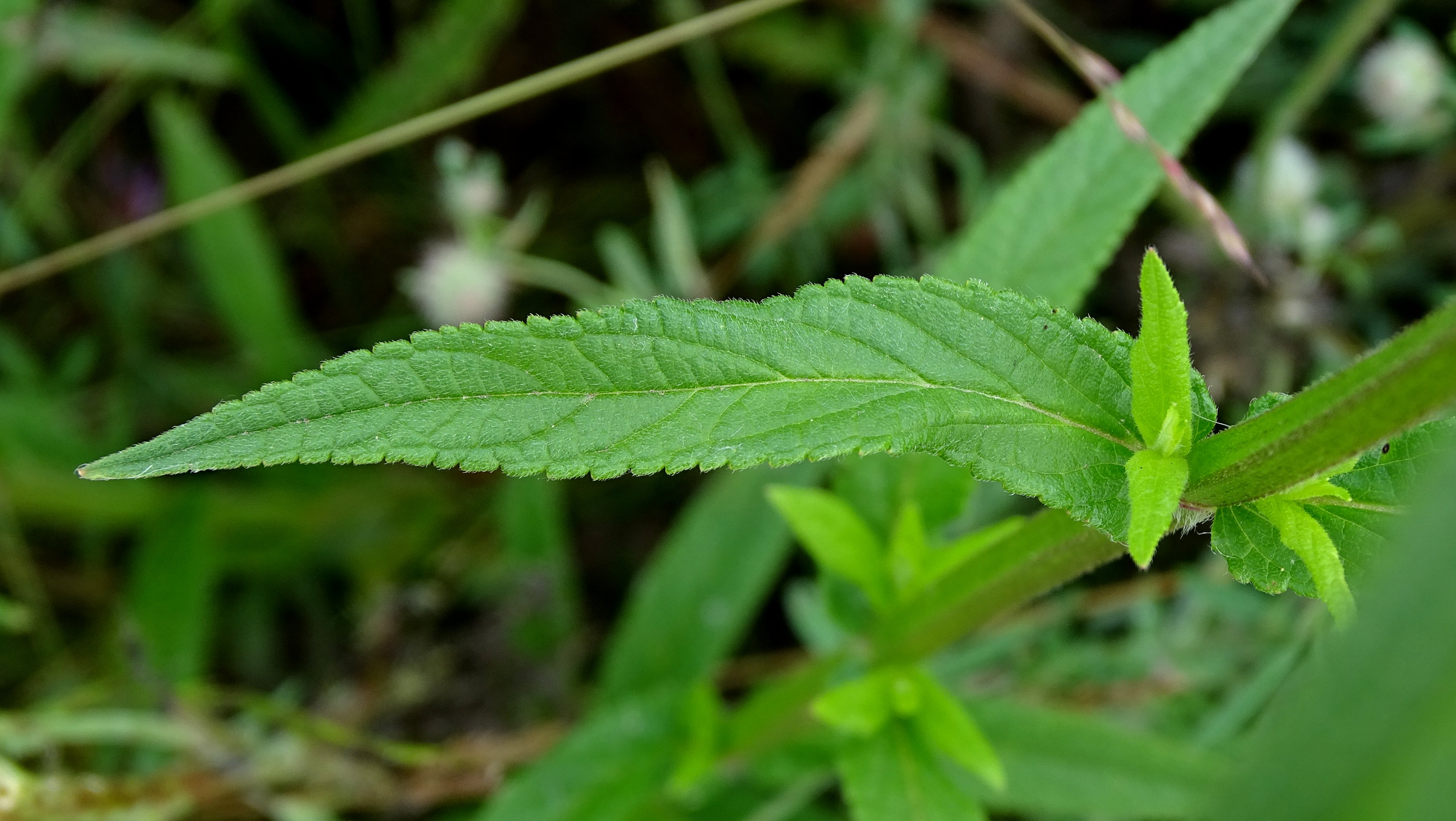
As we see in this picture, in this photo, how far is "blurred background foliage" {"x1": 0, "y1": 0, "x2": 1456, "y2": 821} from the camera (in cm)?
189

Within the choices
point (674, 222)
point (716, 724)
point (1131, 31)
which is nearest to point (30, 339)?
point (674, 222)

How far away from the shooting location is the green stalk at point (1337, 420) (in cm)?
66

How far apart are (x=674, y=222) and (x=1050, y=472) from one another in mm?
1406

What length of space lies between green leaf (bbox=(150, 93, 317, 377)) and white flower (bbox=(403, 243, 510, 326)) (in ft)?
1.02

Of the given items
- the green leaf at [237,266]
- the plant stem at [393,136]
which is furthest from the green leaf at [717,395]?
the green leaf at [237,266]

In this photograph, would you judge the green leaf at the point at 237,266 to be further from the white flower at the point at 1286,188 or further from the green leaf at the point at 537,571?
the white flower at the point at 1286,188

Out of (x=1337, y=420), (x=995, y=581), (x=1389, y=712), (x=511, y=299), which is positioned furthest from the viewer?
(x=511, y=299)

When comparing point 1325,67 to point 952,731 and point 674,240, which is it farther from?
point 952,731

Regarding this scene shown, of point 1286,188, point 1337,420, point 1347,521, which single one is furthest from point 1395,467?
point 1286,188

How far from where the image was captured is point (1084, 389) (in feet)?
2.79

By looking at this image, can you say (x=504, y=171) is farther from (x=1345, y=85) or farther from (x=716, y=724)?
(x=1345, y=85)

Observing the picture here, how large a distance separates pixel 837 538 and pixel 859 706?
196 mm

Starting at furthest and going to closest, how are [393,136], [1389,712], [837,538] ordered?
[393,136], [837,538], [1389,712]

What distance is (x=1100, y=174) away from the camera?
51.9 inches
